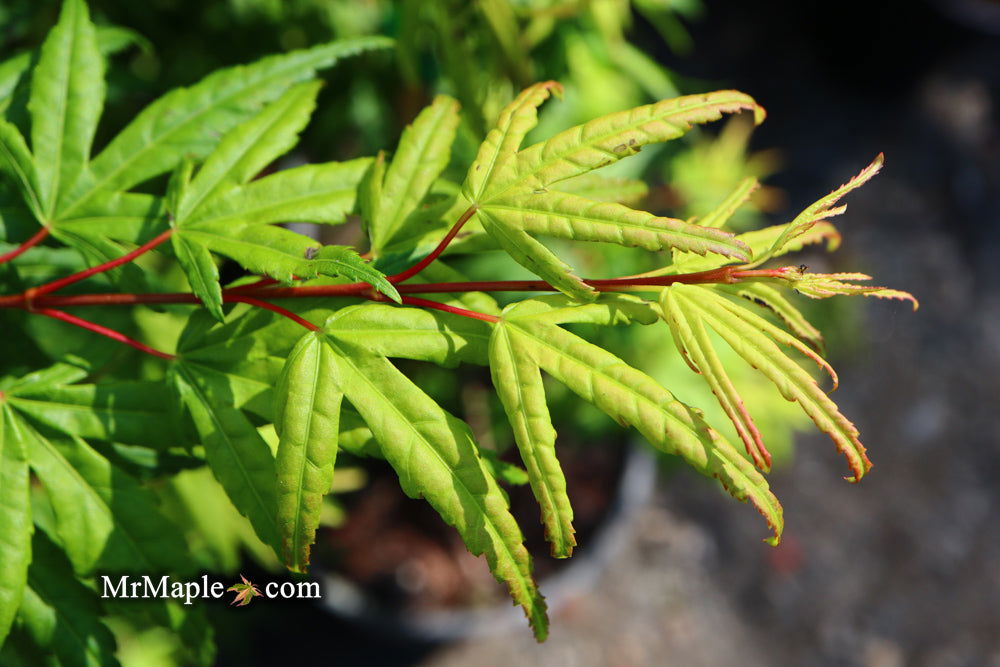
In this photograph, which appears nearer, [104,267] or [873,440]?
[104,267]

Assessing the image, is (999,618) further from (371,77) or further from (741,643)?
(371,77)

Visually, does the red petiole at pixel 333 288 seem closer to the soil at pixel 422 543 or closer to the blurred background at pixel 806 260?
the blurred background at pixel 806 260

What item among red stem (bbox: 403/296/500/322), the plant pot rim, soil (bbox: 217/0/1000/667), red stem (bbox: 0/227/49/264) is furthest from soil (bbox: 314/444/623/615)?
red stem (bbox: 403/296/500/322)

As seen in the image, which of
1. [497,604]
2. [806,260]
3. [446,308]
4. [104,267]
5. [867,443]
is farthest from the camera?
[806,260]

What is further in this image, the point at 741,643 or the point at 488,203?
the point at 741,643

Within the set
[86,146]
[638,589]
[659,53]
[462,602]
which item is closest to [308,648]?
[462,602]

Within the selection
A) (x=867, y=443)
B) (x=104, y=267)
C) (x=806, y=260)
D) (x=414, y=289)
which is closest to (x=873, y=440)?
(x=867, y=443)

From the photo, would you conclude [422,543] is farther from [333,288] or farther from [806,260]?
[806,260]
